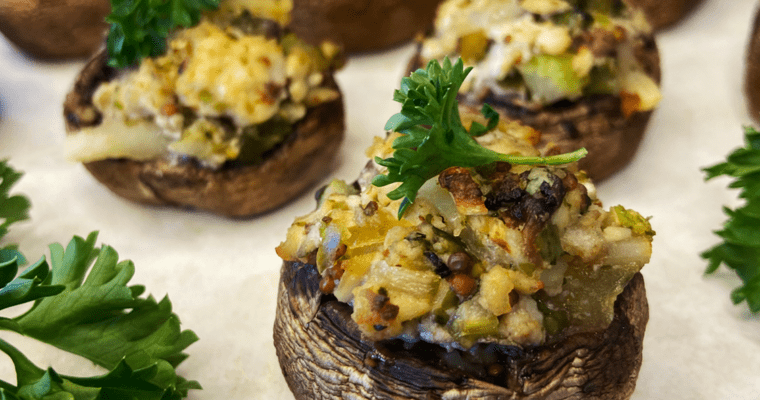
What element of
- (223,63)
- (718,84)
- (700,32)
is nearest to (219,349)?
(223,63)

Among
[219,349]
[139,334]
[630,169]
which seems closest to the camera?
[139,334]

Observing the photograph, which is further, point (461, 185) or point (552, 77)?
point (552, 77)

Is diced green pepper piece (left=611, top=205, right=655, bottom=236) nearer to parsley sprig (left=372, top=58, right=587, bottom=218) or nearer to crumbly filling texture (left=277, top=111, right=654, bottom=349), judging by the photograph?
crumbly filling texture (left=277, top=111, right=654, bottom=349)

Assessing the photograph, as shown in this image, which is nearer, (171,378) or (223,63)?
(171,378)

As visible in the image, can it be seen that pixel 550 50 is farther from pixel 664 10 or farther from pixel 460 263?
pixel 664 10

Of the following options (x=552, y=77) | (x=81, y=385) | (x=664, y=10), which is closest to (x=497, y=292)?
(x=81, y=385)

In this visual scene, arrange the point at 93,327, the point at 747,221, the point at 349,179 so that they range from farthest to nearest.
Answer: the point at 349,179 → the point at 747,221 → the point at 93,327

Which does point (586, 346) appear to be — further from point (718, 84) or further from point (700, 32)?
point (700, 32)

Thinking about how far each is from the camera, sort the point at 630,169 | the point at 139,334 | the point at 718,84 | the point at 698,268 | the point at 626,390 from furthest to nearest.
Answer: the point at 718,84, the point at 630,169, the point at 698,268, the point at 139,334, the point at 626,390

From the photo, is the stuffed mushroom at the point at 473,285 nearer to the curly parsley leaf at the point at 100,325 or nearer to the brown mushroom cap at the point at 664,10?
the curly parsley leaf at the point at 100,325
